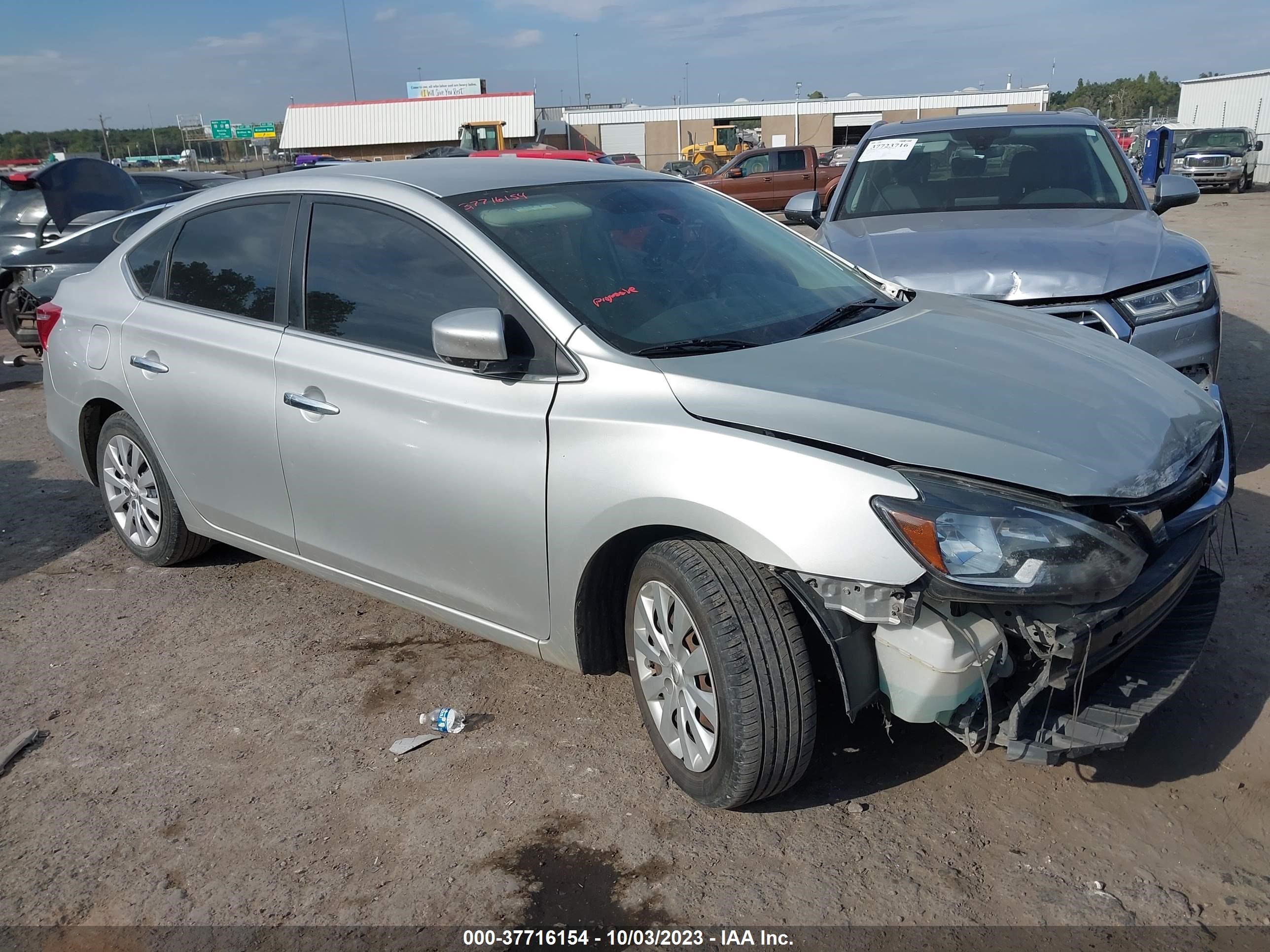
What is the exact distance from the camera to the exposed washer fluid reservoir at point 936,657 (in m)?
2.44

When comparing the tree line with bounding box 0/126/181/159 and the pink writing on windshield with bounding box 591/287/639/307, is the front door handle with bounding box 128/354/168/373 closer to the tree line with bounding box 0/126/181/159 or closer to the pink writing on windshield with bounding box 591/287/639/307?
the pink writing on windshield with bounding box 591/287/639/307

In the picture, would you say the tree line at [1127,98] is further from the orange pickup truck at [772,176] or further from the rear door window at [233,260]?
the rear door window at [233,260]

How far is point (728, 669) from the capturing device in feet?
8.56

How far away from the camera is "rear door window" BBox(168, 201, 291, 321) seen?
3859 mm

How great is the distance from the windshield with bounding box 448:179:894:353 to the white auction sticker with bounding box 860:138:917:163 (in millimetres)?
2849

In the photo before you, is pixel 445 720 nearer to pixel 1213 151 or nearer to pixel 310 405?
pixel 310 405

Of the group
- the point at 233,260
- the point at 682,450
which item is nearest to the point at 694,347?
the point at 682,450

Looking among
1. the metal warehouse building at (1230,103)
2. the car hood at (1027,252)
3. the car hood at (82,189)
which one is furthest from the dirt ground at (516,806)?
the metal warehouse building at (1230,103)

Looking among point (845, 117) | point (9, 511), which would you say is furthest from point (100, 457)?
point (845, 117)

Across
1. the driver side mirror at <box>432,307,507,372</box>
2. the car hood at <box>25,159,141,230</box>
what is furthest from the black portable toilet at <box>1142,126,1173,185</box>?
the car hood at <box>25,159,141,230</box>

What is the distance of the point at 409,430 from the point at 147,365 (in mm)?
1640

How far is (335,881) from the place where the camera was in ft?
8.86

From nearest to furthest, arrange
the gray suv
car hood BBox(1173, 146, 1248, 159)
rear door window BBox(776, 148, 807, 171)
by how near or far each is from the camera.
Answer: the gray suv
rear door window BBox(776, 148, 807, 171)
car hood BBox(1173, 146, 1248, 159)

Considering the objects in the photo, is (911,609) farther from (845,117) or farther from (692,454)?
(845,117)
